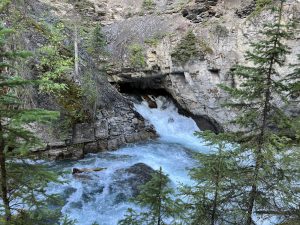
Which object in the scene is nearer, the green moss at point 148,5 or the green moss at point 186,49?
the green moss at point 186,49

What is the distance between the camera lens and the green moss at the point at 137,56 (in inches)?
781

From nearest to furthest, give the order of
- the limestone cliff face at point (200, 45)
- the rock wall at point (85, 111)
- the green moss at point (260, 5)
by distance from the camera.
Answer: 1. the rock wall at point (85, 111)
2. the green moss at point (260, 5)
3. the limestone cliff face at point (200, 45)

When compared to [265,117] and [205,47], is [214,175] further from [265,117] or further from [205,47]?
[205,47]

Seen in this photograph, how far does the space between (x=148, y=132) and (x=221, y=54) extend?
Result: 6564mm

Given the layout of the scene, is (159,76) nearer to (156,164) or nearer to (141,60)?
(141,60)

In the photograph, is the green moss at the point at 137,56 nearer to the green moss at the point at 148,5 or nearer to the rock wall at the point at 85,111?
the rock wall at the point at 85,111

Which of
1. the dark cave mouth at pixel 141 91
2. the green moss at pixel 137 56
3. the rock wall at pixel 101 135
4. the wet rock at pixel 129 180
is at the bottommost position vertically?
the wet rock at pixel 129 180

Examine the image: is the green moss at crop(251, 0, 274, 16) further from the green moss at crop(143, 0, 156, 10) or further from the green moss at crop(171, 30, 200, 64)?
the green moss at crop(143, 0, 156, 10)

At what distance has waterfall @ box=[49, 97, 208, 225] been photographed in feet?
35.6

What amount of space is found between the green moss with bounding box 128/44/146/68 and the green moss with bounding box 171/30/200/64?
266cm

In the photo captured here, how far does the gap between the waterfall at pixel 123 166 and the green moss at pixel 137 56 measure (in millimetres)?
2944

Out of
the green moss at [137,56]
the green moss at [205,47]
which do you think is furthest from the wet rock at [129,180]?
the green moss at [137,56]

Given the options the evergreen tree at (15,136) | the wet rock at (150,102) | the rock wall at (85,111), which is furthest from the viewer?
the wet rock at (150,102)

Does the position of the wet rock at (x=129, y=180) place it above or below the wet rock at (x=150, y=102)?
below
